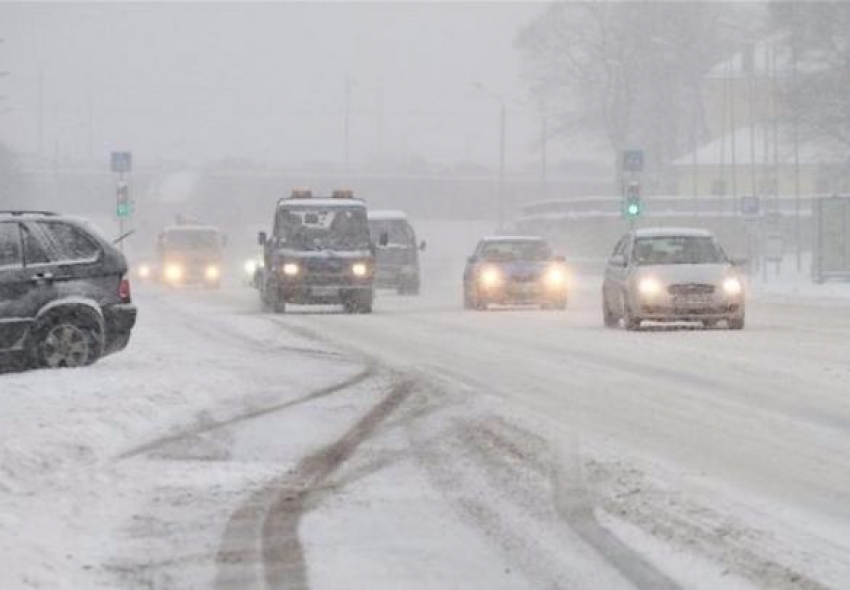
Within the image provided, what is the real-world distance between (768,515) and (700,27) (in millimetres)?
88203

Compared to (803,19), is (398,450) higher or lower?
lower

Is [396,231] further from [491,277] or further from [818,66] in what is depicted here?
[818,66]

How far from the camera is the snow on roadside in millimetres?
7723

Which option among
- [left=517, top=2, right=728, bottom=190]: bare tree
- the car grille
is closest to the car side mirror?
the car grille

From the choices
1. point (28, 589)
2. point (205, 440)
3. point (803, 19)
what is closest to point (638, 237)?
point (205, 440)

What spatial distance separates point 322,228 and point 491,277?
374cm

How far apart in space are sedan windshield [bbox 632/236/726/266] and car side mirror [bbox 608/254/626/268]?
28cm

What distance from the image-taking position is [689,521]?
838cm

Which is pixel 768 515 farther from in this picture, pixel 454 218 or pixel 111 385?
pixel 454 218

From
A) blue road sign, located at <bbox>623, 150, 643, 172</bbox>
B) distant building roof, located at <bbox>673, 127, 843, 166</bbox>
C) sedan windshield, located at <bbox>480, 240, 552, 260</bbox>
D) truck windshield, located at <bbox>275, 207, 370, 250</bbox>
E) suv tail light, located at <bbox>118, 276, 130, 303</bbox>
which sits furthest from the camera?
distant building roof, located at <bbox>673, 127, 843, 166</bbox>

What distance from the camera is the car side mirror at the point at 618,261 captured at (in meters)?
26.9

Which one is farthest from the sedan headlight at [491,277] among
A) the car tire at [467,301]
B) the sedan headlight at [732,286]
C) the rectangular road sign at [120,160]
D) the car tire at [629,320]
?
the rectangular road sign at [120,160]

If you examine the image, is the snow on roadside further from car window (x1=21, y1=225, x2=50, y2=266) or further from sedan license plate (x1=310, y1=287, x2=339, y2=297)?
sedan license plate (x1=310, y1=287, x2=339, y2=297)

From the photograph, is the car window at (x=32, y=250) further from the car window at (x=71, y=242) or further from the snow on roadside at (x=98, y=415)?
the snow on roadside at (x=98, y=415)
